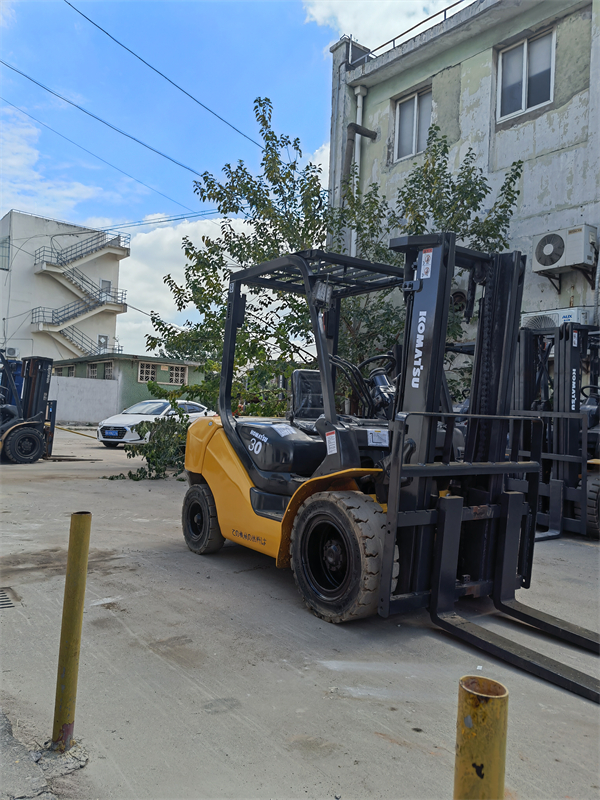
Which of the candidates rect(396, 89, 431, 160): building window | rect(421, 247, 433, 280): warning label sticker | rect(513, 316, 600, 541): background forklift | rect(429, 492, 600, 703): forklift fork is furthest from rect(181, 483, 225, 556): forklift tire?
rect(396, 89, 431, 160): building window

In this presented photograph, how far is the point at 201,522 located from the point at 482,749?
525 centimetres

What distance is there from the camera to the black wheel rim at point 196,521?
6407 mm

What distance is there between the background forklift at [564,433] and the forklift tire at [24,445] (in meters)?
10.8

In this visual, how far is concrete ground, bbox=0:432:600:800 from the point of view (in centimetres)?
258

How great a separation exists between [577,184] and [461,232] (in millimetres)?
2198

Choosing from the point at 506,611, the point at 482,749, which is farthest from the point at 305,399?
the point at 482,749

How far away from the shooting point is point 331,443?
15.4ft

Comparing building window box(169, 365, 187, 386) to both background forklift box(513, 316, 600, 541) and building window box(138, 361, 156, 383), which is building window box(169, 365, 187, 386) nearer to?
building window box(138, 361, 156, 383)

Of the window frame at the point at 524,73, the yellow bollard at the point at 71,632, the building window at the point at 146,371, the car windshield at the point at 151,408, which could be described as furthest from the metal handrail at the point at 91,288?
the yellow bollard at the point at 71,632

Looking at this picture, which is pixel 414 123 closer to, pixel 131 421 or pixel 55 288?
pixel 131 421

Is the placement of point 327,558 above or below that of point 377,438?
below

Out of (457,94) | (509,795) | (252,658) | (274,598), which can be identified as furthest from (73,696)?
(457,94)

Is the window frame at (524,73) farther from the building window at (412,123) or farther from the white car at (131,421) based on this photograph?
the white car at (131,421)

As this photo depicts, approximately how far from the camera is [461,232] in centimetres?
1192
